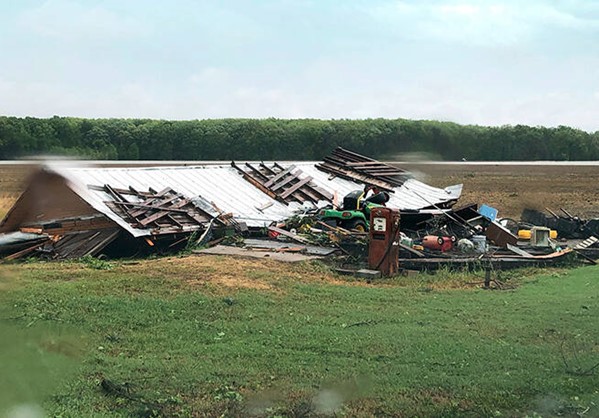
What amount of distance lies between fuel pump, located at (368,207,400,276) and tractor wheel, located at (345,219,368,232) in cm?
480

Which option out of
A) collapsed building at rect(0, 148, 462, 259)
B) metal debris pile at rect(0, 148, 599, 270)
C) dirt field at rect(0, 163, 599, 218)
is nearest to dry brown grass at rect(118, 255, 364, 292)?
metal debris pile at rect(0, 148, 599, 270)

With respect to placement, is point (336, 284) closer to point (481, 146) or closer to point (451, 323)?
point (451, 323)

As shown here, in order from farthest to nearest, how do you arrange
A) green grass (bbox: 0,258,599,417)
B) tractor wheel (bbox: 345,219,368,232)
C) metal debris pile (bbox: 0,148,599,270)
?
tractor wheel (bbox: 345,219,368,232) < metal debris pile (bbox: 0,148,599,270) < green grass (bbox: 0,258,599,417)

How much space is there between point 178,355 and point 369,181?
23004mm

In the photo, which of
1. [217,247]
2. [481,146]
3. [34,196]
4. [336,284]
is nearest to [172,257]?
[217,247]

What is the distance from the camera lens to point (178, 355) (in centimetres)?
849

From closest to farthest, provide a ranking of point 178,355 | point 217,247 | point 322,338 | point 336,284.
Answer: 1. point 178,355
2. point 322,338
3. point 336,284
4. point 217,247

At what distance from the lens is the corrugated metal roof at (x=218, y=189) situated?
21758 millimetres

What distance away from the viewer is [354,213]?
883 inches

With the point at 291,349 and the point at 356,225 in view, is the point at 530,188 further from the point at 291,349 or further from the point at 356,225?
the point at 291,349

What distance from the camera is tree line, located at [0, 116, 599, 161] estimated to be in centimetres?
624

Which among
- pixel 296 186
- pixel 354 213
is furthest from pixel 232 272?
pixel 296 186

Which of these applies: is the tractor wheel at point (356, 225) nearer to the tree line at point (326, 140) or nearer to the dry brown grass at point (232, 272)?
the dry brown grass at point (232, 272)

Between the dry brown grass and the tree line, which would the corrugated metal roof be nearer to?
the dry brown grass
